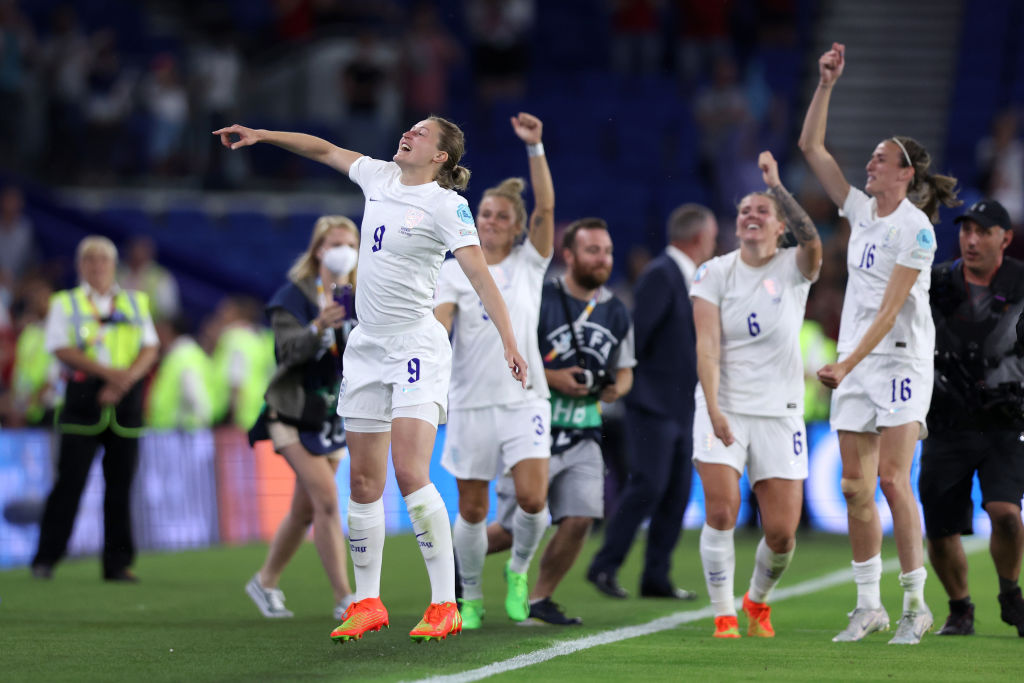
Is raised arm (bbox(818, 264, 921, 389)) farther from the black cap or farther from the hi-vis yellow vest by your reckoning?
the hi-vis yellow vest

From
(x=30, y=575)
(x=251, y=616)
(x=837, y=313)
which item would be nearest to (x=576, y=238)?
(x=251, y=616)

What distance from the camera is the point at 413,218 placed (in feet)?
23.9

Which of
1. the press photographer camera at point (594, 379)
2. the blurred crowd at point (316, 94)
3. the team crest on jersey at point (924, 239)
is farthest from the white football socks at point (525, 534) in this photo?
the blurred crowd at point (316, 94)

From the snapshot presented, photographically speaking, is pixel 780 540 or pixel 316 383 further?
pixel 316 383

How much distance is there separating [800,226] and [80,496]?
6.21 meters

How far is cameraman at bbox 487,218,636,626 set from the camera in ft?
30.1

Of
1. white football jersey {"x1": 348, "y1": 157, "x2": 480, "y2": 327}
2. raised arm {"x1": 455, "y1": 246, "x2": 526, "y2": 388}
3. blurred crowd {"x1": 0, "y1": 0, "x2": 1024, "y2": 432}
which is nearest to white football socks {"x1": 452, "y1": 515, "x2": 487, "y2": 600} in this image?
white football jersey {"x1": 348, "y1": 157, "x2": 480, "y2": 327}

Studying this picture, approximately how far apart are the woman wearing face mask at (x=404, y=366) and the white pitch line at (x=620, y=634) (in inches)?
15.3

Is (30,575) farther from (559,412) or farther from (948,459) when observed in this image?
(948,459)

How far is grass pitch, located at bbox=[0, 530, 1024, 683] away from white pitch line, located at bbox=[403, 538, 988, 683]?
0.04 metres

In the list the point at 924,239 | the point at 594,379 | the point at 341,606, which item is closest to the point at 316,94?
the point at 594,379

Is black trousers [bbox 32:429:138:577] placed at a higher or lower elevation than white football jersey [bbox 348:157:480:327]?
lower

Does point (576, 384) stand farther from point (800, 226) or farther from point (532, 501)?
point (800, 226)

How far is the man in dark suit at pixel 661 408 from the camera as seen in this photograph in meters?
10.9
